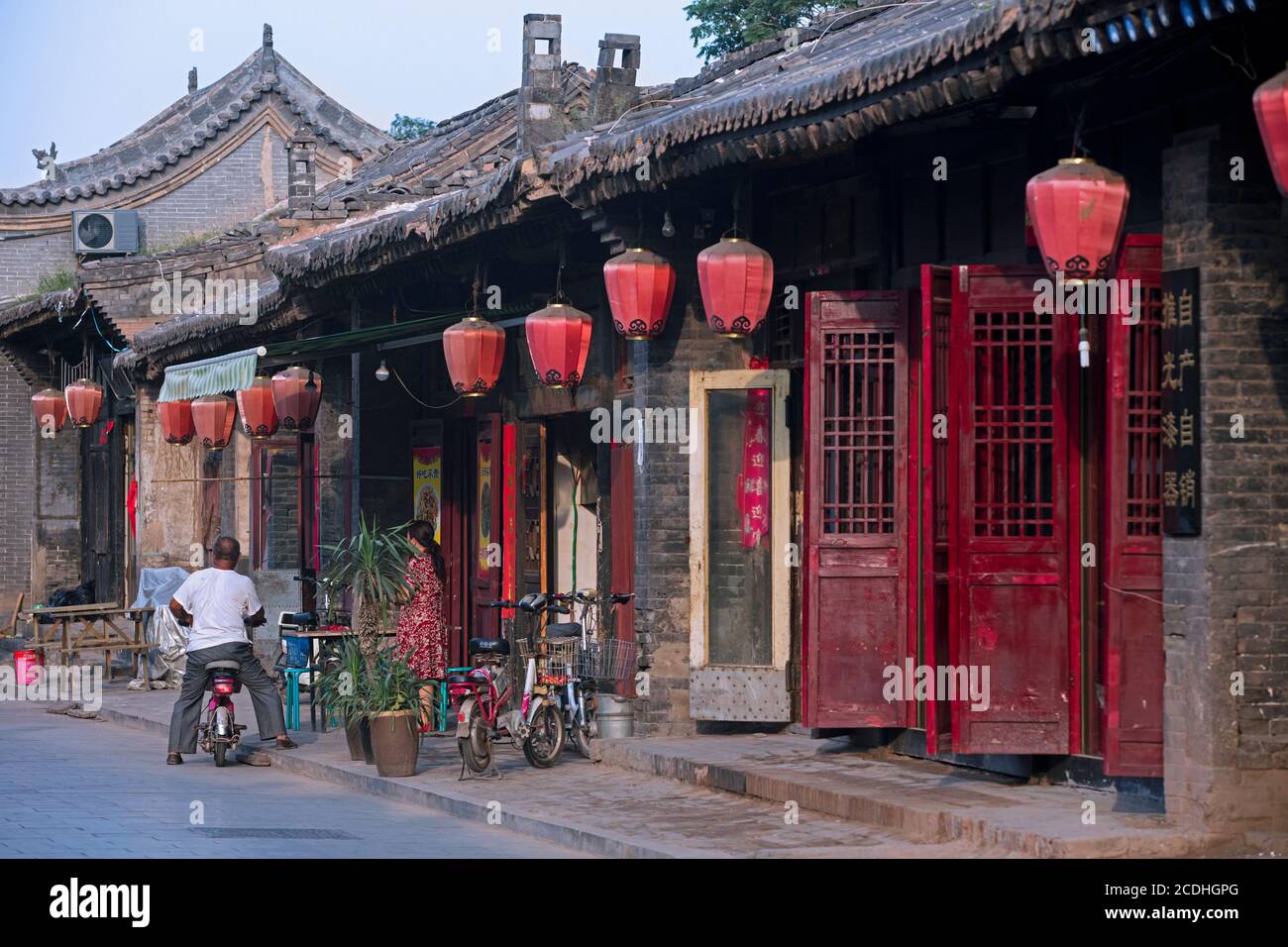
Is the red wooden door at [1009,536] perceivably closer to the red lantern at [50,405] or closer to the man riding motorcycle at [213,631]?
the man riding motorcycle at [213,631]

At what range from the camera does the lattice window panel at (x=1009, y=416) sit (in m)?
10.0

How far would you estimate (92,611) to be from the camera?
21125mm

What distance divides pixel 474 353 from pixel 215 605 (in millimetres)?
2711

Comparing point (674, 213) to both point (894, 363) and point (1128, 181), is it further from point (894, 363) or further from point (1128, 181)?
point (1128, 181)

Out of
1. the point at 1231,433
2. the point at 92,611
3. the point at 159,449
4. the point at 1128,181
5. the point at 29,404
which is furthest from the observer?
the point at 29,404

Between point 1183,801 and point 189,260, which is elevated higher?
point 189,260

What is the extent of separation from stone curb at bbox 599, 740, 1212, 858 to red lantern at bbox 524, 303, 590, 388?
2704mm

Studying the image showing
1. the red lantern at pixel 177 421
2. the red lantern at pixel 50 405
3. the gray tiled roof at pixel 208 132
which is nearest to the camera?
the red lantern at pixel 177 421

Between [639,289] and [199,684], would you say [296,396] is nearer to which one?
[199,684]

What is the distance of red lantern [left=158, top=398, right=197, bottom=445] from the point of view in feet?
67.0

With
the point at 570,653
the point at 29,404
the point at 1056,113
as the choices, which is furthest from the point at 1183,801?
the point at 29,404

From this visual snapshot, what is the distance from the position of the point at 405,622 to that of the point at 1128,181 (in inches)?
256

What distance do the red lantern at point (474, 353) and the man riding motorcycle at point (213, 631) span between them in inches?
84.3

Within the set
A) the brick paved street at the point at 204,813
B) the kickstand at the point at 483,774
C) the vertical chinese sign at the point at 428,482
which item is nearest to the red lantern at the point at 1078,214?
the brick paved street at the point at 204,813
